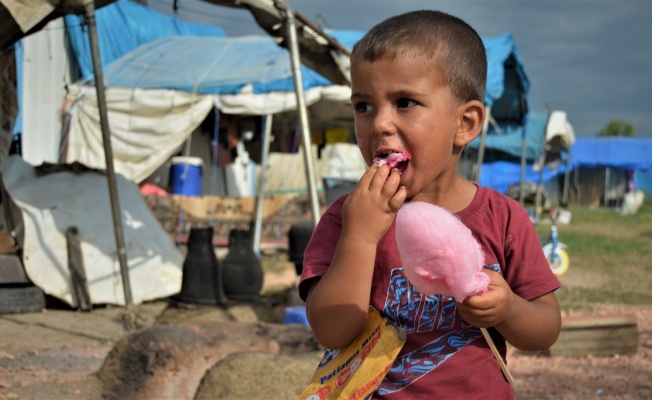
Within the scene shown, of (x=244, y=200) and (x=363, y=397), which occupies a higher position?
(x=363, y=397)

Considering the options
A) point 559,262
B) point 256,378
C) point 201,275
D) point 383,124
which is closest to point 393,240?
point 383,124

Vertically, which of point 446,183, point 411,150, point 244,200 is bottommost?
point 244,200

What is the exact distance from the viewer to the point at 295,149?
1339cm

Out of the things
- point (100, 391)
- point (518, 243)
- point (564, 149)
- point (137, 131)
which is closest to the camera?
point (518, 243)

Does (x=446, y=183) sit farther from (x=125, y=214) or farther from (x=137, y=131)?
(x=137, y=131)

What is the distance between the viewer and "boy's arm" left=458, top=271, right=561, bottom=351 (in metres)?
1.57

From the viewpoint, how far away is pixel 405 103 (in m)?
1.77

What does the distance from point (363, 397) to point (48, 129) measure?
11.4 meters

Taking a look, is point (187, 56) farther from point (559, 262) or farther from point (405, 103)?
point (405, 103)

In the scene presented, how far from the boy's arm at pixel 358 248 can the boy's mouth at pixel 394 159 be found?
0.03 meters

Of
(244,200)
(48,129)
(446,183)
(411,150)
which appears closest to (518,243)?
(446,183)

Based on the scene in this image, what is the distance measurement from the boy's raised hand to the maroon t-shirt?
7.6 inches

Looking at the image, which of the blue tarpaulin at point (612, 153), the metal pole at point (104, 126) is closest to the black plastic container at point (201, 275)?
the metal pole at point (104, 126)

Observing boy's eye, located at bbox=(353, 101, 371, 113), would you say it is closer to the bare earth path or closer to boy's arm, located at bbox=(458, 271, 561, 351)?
boy's arm, located at bbox=(458, 271, 561, 351)
